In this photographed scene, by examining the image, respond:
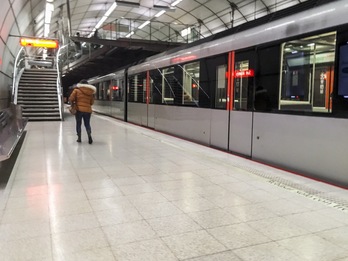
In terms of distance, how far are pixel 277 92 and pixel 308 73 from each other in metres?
0.63

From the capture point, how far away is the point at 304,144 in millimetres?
4527

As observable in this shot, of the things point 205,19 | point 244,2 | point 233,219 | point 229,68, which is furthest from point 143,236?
point 205,19

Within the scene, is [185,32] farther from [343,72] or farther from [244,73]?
[343,72]

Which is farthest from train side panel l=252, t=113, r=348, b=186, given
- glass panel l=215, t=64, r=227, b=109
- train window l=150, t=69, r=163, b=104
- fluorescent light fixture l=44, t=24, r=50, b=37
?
fluorescent light fixture l=44, t=24, r=50, b=37

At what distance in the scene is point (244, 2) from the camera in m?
19.2

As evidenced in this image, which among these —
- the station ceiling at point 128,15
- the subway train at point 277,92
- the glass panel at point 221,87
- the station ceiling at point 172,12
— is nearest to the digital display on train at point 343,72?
the subway train at point 277,92

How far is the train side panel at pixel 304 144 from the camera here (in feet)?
13.2

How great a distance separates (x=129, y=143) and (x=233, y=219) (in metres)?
4.74

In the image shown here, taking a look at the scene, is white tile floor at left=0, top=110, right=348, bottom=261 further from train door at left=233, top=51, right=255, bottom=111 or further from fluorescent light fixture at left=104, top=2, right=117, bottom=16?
fluorescent light fixture at left=104, top=2, right=117, bottom=16

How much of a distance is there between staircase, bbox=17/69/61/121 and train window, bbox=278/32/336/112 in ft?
35.4

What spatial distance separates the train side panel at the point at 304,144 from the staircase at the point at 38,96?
406 inches

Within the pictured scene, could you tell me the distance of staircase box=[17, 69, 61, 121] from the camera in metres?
13.7

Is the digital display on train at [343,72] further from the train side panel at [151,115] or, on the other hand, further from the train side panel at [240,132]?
the train side panel at [151,115]

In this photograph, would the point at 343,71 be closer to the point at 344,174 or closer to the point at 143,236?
the point at 344,174
